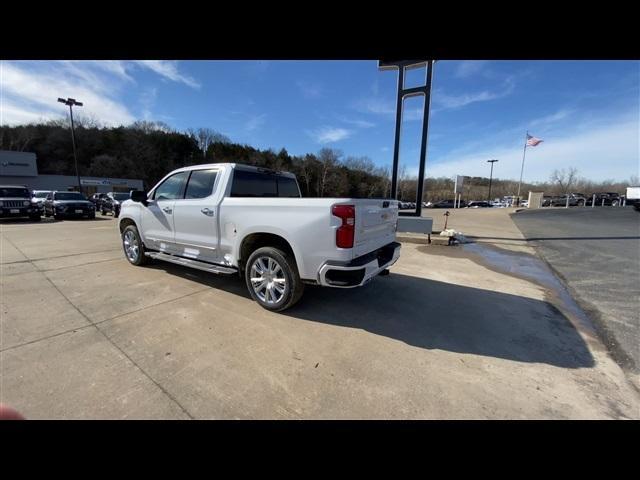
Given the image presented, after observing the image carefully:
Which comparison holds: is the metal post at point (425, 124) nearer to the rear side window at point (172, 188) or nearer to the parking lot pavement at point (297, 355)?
the parking lot pavement at point (297, 355)

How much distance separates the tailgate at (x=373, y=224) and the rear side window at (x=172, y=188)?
11.1 feet

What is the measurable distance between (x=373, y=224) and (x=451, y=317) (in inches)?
66.2

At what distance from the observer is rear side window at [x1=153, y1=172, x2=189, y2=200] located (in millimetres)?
4938

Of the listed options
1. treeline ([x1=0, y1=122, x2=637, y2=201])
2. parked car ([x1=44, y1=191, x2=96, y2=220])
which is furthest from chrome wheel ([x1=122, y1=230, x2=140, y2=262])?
treeline ([x1=0, y1=122, x2=637, y2=201])

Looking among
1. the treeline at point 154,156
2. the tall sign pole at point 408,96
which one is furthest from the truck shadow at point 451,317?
the treeline at point 154,156

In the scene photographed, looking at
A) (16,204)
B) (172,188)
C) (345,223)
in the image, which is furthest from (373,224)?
(16,204)

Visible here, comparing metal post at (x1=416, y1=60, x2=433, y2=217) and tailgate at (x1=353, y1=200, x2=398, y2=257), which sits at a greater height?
metal post at (x1=416, y1=60, x2=433, y2=217)

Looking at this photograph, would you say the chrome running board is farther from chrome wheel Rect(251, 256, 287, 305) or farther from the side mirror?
the side mirror

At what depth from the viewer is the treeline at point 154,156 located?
169 feet

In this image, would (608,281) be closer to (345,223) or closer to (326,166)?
(345,223)

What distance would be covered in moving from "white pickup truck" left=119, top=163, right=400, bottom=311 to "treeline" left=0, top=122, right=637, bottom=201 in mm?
41097

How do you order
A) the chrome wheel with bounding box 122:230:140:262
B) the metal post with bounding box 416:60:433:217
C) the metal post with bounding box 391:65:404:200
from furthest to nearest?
the metal post with bounding box 391:65:404:200 → the metal post with bounding box 416:60:433:217 → the chrome wheel with bounding box 122:230:140:262
